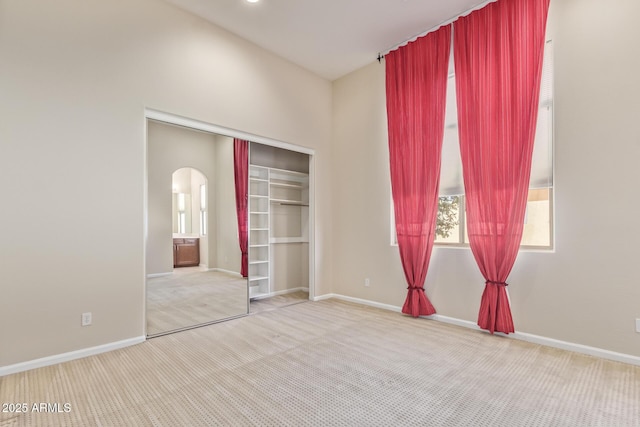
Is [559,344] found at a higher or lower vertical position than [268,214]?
lower

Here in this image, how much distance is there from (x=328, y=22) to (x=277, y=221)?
9.35ft

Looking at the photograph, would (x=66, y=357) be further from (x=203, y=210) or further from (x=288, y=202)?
(x=288, y=202)

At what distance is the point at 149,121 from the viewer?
11.2 feet

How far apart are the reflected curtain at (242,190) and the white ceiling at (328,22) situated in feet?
4.72

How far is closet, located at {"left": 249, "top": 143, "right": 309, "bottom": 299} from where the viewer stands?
4.57m

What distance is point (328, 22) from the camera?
3.86 meters

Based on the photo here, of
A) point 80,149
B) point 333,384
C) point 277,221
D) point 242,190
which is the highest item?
point 80,149

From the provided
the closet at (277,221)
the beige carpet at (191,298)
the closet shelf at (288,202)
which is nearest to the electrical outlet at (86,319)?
the beige carpet at (191,298)

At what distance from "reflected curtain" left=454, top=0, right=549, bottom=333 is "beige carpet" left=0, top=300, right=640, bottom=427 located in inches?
31.1

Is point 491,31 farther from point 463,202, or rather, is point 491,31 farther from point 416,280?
point 416,280

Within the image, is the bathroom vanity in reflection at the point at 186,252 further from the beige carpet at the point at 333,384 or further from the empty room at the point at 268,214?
the beige carpet at the point at 333,384

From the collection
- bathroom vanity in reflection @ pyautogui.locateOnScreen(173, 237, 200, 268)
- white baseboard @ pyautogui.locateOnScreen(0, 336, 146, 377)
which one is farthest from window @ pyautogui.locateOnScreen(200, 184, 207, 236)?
white baseboard @ pyautogui.locateOnScreen(0, 336, 146, 377)

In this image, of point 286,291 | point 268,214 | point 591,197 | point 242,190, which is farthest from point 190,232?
point 591,197

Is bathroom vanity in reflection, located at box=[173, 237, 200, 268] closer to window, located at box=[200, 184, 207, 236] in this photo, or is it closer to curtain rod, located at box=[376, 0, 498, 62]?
window, located at box=[200, 184, 207, 236]
